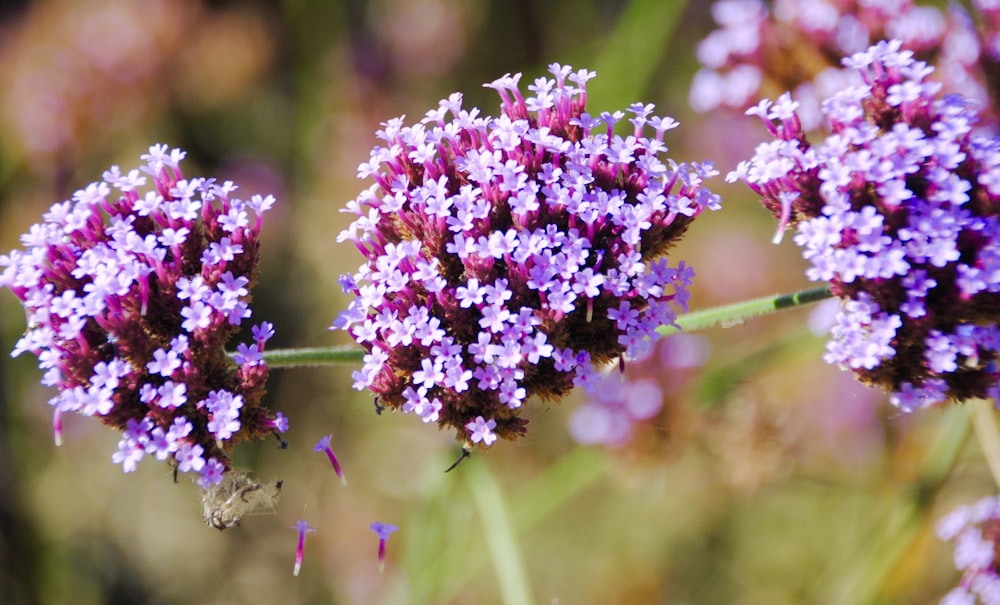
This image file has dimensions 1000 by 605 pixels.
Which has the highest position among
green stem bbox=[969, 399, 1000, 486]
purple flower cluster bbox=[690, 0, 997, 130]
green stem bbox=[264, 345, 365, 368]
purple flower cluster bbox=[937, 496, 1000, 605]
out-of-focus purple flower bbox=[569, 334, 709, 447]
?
purple flower cluster bbox=[690, 0, 997, 130]

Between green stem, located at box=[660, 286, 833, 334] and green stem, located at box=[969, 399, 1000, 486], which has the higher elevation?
green stem, located at box=[660, 286, 833, 334]

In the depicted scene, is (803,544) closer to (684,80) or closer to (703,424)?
(703,424)

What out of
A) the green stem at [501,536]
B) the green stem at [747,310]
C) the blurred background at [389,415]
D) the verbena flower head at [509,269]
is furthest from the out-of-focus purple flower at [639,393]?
the verbena flower head at [509,269]

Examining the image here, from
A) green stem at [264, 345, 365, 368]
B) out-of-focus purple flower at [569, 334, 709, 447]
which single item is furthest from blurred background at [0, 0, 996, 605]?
green stem at [264, 345, 365, 368]

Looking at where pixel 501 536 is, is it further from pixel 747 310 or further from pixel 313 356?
pixel 747 310

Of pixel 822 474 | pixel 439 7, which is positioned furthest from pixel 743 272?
pixel 439 7

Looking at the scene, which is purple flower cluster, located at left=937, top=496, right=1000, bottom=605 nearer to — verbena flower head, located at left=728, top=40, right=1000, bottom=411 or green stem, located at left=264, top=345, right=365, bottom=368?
verbena flower head, located at left=728, top=40, right=1000, bottom=411

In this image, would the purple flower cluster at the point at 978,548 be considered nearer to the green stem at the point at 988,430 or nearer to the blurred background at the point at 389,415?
the green stem at the point at 988,430
